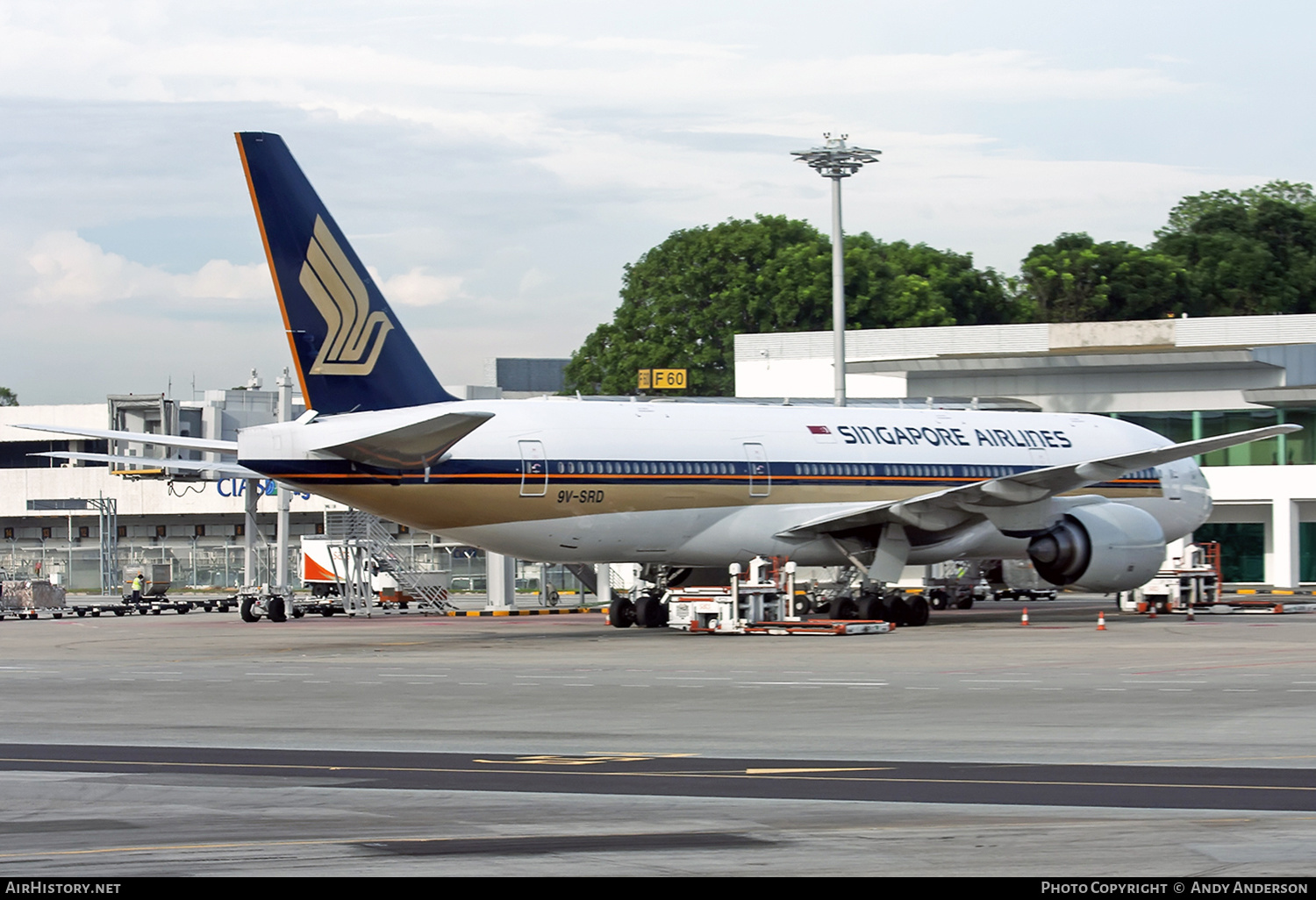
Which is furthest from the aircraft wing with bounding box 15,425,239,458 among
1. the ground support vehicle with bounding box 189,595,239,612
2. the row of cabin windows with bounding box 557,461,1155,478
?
the ground support vehicle with bounding box 189,595,239,612

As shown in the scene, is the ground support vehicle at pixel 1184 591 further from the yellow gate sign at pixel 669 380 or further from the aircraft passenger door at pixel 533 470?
the yellow gate sign at pixel 669 380

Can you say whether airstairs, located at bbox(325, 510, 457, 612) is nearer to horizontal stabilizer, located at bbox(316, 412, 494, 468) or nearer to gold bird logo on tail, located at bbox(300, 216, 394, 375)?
gold bird logo on tail, located at bbox(300, 216, 394, 375)

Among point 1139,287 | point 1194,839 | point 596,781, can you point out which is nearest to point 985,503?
point 596,781

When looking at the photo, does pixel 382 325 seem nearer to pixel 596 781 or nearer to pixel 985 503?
pixel 985 503

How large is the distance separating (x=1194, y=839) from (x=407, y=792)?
16.1ft

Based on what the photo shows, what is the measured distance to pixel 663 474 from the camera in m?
31.0

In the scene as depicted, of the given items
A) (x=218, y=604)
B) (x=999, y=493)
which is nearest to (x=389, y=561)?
(x=218, y=604)

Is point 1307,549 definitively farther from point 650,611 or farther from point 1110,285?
point 1110,285

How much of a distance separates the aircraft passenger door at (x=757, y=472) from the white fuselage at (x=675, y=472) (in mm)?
33

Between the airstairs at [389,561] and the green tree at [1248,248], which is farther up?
the green tree at [1248,248]

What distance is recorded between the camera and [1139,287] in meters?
92.4

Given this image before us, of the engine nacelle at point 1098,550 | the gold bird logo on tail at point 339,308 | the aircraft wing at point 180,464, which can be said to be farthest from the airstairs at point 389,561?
the engine nacelle at point 1098,550

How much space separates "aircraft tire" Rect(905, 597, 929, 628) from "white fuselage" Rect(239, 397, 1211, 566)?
114cm

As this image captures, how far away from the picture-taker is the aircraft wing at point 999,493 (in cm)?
3106
